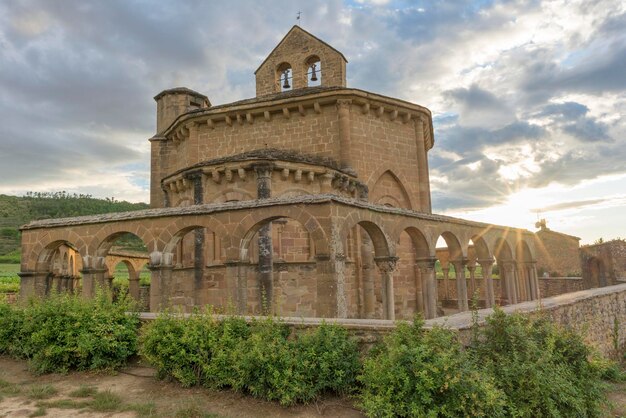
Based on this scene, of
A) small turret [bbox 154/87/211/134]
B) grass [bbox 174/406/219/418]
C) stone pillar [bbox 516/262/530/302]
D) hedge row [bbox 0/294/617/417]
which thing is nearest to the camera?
hedge row [bbox 0/294/617/417]

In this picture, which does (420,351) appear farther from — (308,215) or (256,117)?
(256,117)

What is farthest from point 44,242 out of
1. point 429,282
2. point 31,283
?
point 429,282

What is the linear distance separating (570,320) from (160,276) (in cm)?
895

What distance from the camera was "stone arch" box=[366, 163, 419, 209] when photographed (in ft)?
50.8

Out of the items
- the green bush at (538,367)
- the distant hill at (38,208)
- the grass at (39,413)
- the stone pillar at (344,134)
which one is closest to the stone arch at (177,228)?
the grass at (39,413)

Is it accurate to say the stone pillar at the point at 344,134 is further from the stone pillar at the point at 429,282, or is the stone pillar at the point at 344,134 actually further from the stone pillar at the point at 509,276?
the stone pillar at the point at 509,276

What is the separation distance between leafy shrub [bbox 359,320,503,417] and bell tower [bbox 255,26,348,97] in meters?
14.9

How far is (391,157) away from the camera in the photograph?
16.2 meters

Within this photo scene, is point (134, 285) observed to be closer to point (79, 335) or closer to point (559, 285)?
point (79, 335)

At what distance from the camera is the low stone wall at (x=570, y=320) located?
18.1 ft

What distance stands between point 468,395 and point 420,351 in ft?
1.96

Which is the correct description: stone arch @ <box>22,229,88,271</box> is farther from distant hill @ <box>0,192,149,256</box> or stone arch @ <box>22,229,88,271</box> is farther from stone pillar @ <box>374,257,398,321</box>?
distant hill @ <box>0,192,149,256</box>

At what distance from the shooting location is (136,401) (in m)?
5.40

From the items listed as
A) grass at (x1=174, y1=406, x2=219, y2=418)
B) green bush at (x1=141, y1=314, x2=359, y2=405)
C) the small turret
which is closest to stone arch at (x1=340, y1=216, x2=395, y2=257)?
green bush at (x1=141, y1=314, x2=359, y2=405)
